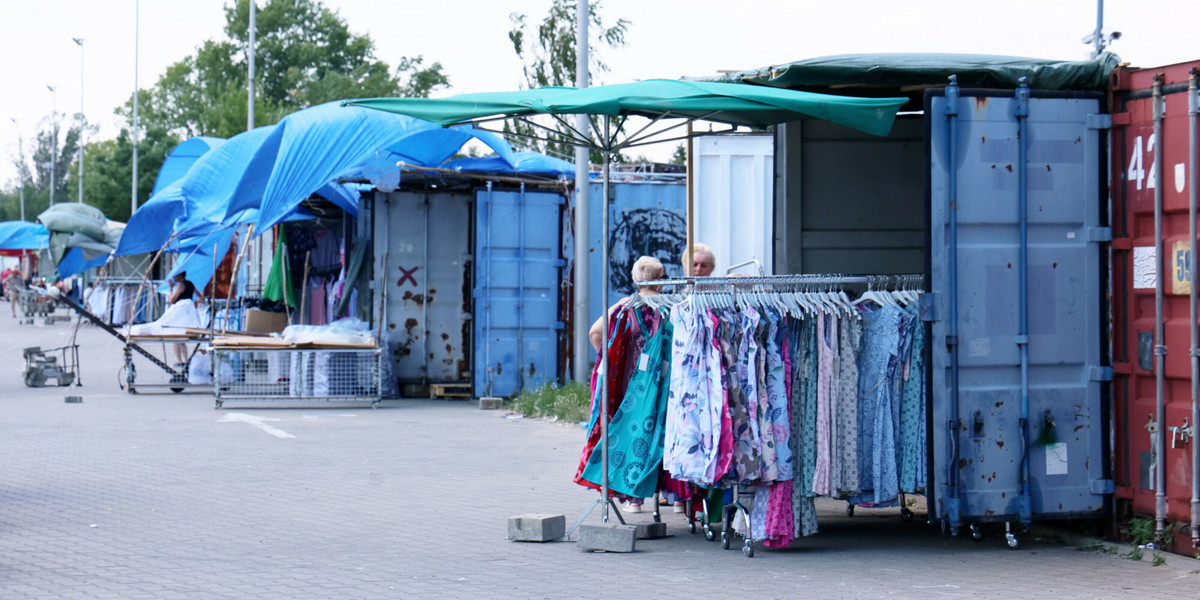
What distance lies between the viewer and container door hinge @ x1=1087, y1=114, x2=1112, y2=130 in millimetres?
7539

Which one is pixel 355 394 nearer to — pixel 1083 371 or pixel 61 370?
pixel 61 370

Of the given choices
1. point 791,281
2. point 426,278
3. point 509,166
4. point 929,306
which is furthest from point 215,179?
point 929,306

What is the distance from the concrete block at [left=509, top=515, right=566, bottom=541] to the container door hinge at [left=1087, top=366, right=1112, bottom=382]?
3.18m

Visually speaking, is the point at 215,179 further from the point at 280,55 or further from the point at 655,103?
the point at 280,55

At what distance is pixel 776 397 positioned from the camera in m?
7.41

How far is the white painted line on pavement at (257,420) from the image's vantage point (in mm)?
13998

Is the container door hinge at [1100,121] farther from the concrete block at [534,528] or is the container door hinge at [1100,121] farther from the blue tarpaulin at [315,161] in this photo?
the blue tarpaulin at [315,161]

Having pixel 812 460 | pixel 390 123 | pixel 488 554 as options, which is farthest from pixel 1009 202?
pixel 390 123

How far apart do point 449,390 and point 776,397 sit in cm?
1095

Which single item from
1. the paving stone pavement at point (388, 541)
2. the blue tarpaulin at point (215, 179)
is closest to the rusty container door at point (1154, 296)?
the paving stone pavement at point (388, 541)

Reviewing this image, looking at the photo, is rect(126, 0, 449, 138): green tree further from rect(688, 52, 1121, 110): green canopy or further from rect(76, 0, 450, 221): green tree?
rect(688, 52, 1121, 110): green canopy

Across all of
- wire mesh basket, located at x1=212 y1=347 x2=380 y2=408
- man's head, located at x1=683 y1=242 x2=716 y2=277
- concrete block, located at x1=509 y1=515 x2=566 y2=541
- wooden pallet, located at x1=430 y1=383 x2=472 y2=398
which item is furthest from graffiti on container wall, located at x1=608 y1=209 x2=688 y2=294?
concrete block, located at x1=509 y1=515 x2=566 y2=541

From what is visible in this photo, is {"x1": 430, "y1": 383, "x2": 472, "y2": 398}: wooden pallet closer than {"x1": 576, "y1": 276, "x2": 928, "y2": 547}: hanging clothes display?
No

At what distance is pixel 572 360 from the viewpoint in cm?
1744
